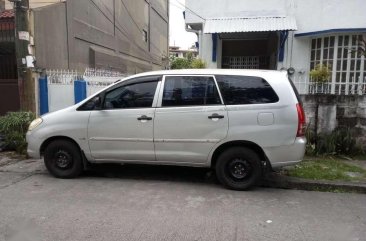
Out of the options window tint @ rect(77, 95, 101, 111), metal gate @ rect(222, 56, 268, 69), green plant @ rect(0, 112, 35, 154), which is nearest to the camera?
window tint @ rect(77, 95, 101, 111)

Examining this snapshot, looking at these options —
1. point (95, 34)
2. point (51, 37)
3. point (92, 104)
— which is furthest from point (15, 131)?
point (95, 34)

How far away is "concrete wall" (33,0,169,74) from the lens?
36.3 ft

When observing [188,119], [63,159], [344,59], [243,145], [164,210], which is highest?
[344,59]

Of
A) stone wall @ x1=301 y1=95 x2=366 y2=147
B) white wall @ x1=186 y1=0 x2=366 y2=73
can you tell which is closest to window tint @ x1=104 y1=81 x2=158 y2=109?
stone wall @ x1=301 y1=95 x2=366 y2=147

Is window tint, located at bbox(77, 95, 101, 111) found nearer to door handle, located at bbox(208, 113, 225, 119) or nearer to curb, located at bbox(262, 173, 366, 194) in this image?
door handle, located at bbox(208, 113, 225, 119)

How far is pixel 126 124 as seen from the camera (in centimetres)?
558

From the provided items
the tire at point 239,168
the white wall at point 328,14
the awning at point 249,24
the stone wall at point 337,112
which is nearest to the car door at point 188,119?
the tire at point 239,168

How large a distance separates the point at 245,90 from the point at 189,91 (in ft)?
2.81

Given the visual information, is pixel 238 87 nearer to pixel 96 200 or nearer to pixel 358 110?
pixel 96 200

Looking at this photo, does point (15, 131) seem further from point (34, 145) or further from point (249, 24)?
point (249, 24)

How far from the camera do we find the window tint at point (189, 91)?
538 centimetres

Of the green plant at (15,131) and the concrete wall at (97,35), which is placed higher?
the concrete wall at (97,35)

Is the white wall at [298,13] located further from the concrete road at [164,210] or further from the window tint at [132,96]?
the concrete road at [164,210]

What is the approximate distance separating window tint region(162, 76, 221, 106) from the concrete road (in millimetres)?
1341
